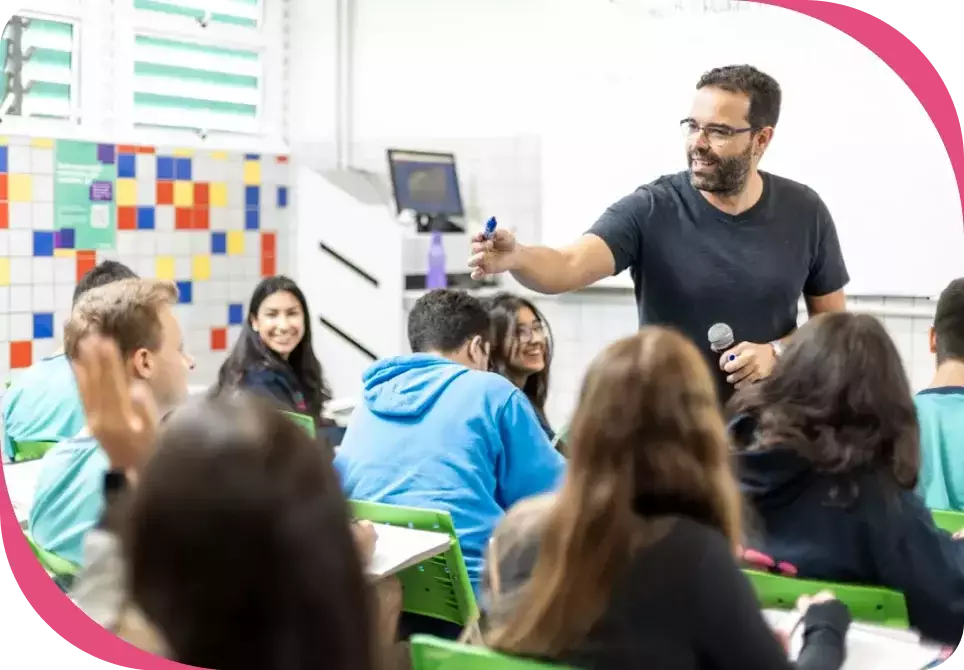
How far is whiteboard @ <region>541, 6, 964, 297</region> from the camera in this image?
218cm

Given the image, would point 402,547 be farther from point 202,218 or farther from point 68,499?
point 202,218

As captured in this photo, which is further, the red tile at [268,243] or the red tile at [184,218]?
the red tile at [268,243]

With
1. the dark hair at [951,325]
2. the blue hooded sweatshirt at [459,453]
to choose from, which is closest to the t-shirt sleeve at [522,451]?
the blue hooded sweatshirt at [459,453]

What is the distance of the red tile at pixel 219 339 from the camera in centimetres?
373

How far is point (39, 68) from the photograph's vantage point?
10.5 feet

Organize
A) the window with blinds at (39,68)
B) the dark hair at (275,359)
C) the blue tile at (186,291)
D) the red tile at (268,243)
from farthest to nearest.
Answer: the red tile at (268,243)
the blue tile at (186,291)
the window with blinds at (39,68)
the dark hair at (275,359)

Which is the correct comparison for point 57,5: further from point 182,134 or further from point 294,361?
point 294,361

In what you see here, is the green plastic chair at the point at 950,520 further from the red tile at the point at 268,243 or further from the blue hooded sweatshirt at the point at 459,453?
the red tile at the point at 268,243

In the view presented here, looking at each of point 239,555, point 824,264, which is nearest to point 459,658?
point 239,555

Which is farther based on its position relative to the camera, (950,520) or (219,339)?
(219,339)

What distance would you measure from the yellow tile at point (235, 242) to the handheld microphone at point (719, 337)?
8.15ft

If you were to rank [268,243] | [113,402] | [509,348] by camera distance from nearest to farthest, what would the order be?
1. [113,402]
2. [509,348]
3. [268,243]

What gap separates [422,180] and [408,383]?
1.77 metres

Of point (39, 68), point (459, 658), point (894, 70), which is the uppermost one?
point (39, 68)
